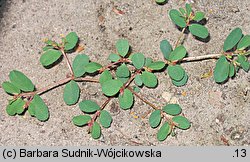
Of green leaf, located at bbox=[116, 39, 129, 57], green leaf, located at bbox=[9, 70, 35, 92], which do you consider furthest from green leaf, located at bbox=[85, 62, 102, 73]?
green leaf, located at bbox=[9, 70, 35, 92]

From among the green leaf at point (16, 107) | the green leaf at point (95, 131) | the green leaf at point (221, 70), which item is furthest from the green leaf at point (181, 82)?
the green leaf at point (16, 107)

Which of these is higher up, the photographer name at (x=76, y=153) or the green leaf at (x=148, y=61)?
the green leaf at (x=148, y=61)

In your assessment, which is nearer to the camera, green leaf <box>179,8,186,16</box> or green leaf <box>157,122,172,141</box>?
green leaf <box>157,122,172,141</box>

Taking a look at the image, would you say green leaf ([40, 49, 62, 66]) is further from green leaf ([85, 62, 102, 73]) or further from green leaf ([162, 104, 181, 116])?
green leaf ([162, 104, 181, 116])

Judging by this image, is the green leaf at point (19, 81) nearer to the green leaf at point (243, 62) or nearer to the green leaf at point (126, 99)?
the green leaf at point (126, 99)

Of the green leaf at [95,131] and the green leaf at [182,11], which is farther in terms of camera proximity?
the green leaf at [182,11]

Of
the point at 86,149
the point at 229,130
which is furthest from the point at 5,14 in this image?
the point at 229,130

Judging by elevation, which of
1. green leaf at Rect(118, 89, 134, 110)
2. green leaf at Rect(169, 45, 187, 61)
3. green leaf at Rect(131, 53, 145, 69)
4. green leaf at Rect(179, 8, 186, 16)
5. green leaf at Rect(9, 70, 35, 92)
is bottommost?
green leaf at Rect(118, 89, 134, 110)
